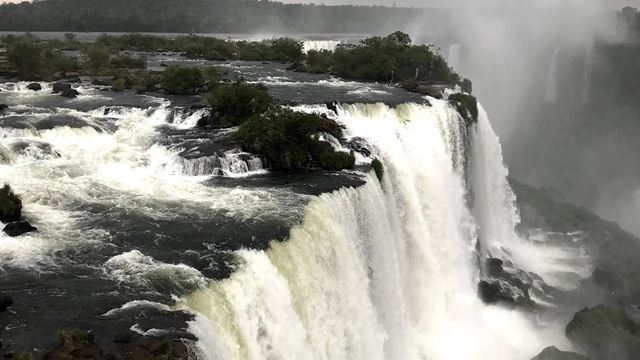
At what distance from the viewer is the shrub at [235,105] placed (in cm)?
2564

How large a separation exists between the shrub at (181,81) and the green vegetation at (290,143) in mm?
11697

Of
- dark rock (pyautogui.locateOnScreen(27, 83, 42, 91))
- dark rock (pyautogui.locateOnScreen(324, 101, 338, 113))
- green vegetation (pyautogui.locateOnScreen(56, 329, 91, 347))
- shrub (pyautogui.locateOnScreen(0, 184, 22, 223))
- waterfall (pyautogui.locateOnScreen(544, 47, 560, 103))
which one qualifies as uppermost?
dark rock (pyautogui.locateOnScreen(324, 101, 338, 113))

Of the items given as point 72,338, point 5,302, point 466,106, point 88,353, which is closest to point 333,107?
point 466,106

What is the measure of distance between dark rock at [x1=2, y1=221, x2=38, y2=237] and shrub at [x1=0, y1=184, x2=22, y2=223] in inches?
15.5

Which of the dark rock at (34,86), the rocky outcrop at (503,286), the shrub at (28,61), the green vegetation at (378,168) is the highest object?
the shrub at (28,61)

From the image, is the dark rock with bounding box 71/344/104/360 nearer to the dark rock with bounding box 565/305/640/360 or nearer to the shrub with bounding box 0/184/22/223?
the shrub with bounding box 0/184/22/223

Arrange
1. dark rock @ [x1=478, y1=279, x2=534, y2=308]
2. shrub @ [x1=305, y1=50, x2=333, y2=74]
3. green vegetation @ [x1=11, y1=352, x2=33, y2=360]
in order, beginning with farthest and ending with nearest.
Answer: shrub @ [x1=305, y1=50, x2=333, y2=74]
dark rock @ [x1=478, y1=279, x2=534, y2=308]
green vegetation @ [x1=11, y1=352, x2=33, y2=360]

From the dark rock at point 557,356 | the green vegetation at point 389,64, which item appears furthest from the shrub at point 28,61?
the dark rock at point 557,356

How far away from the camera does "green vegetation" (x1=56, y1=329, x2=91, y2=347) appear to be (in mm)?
10130

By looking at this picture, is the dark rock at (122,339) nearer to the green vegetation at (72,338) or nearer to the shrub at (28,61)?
the green vegetation at (72,338)

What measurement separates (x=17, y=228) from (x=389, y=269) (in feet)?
35.7

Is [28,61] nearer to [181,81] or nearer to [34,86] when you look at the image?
[34,86]

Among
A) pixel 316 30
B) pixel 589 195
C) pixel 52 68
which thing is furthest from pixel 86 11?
pixel 589 195

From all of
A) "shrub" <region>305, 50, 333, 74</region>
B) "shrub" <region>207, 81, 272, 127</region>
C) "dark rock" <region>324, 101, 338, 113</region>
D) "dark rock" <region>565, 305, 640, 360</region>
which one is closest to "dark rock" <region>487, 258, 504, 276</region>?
"dark rock" <region>565, 305, 640, 360</region>
